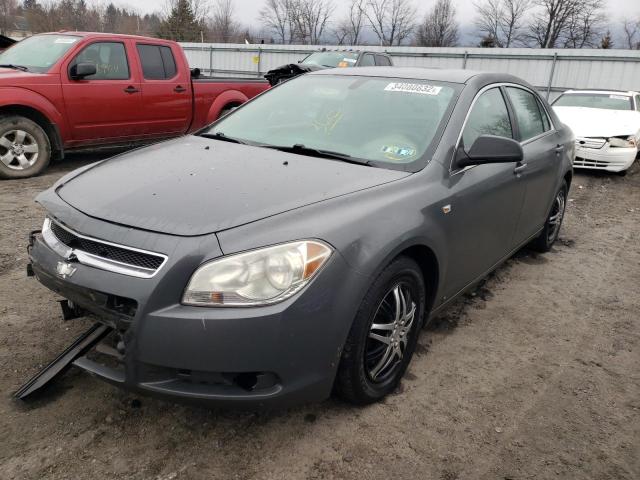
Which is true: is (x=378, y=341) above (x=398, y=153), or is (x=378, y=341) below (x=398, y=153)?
below

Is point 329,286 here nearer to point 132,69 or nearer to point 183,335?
point 183,335

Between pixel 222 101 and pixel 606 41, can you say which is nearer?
pixel 222 101

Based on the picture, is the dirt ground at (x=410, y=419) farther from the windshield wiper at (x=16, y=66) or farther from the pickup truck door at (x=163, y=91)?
the pickup truck door at (x=163, y=91)

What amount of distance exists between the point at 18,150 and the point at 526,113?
18.9 feet

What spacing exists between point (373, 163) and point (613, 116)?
885cm

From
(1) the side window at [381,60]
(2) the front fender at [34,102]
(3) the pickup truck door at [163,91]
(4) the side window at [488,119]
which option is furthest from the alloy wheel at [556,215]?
(1) the side window at [381,60]

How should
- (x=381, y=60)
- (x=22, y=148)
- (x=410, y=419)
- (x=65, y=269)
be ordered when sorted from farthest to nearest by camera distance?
(x=381, y=60)
(x=22, y=148)
(x=410, y=419)
(x=65, y=269)

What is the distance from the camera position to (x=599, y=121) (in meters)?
9.46

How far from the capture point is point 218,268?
79.7 inches

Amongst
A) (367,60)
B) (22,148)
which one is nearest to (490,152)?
(22,148)

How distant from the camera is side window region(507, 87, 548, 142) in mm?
3998

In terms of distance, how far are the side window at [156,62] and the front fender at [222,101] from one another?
76 centimetres

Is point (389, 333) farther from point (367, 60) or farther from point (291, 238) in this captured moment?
point (367, 60)

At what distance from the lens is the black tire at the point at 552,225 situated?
16.3 ft
